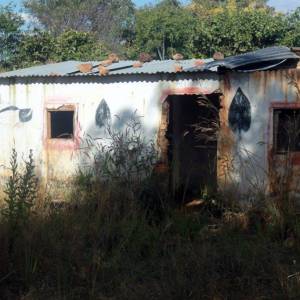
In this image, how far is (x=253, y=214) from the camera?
7195 millimetres

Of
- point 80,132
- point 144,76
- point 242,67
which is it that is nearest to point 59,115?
point 80,132

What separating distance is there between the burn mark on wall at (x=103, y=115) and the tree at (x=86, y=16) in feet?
63.8

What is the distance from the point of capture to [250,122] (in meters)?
8.79

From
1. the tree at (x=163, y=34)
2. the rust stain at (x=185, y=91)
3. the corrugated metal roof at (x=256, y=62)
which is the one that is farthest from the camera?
the tree at (x=163, y=34)

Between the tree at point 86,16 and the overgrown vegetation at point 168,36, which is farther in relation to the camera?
the tree at point 86,16

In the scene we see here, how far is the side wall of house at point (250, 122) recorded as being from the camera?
8.48 meters

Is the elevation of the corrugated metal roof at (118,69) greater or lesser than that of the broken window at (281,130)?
greater

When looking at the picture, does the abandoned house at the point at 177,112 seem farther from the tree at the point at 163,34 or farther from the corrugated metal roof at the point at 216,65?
the tree at the point at 163,34

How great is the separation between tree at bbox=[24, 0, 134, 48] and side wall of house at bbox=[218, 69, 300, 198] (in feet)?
69.5

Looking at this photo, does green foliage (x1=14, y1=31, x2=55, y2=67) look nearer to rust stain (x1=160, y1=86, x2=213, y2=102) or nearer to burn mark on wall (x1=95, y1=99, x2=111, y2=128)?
burn mark on wall (x1=95, y1=99, x2=111, y2=128)

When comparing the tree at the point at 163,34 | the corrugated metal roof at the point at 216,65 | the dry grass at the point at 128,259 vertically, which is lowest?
the dry grass at the point at 128,259

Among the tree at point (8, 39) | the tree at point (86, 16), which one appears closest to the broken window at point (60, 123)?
the tree at point (8, 39)

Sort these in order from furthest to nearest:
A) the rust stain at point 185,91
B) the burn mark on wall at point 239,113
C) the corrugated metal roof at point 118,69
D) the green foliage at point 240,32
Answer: the green foliage at point 240,32 → the corrugated metal roof at point 118,69 → the rust stain at point 185,91 → the burn mark on wall at point 239,113

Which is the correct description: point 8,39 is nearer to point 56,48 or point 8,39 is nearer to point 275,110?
point 56,48
